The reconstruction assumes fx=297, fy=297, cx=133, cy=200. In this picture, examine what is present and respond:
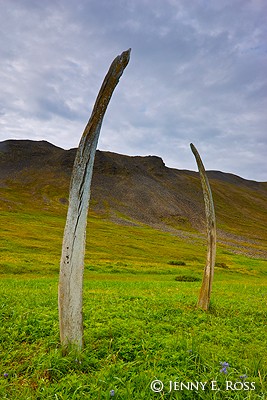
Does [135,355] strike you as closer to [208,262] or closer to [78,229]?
[78,229]

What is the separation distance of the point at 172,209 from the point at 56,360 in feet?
584

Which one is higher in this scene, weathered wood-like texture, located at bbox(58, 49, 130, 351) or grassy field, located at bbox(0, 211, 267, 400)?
weathered wood-like texture, located at bbox(58, 49, 130, 351)

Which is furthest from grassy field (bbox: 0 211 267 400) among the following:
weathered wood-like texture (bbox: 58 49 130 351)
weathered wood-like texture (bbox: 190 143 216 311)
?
weathered wood-like texture (bbox: 58 49 130 351)

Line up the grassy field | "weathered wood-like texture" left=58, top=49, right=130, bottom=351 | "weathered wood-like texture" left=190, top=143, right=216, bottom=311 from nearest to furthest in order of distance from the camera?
the grassy field, "weathered wood-like texture" left=58, top=49, right=130, bottom=351, "weathered wood-like texture" left=190, top=143, right=216, bottom=311

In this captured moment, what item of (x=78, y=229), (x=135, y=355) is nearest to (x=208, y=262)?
(x=135, y=355)

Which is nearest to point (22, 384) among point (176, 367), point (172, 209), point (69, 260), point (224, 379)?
point (69, 260)

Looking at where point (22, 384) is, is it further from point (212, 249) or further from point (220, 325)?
point (212, 249)

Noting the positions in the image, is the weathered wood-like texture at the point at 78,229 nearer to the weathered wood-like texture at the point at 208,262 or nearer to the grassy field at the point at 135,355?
the grassy field at the point at 135,355

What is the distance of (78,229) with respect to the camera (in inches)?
288

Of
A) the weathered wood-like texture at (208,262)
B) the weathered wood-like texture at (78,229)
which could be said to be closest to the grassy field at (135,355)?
the weathered wood-like texture at (208,262)

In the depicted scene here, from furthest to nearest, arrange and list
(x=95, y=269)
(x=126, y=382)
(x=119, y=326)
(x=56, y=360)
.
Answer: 1. (x=95, y=269)
2. (x=119, y=326)
3. (x=56, y=360)
4. (x=126, y=382)

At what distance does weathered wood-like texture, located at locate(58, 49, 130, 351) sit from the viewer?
23.6 ft

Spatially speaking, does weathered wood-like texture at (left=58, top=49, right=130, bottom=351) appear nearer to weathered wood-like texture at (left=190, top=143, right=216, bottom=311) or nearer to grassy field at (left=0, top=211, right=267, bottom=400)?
grassy field at (left=0, top=211, right=267, bottom=400)

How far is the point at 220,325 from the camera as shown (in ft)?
37.0
